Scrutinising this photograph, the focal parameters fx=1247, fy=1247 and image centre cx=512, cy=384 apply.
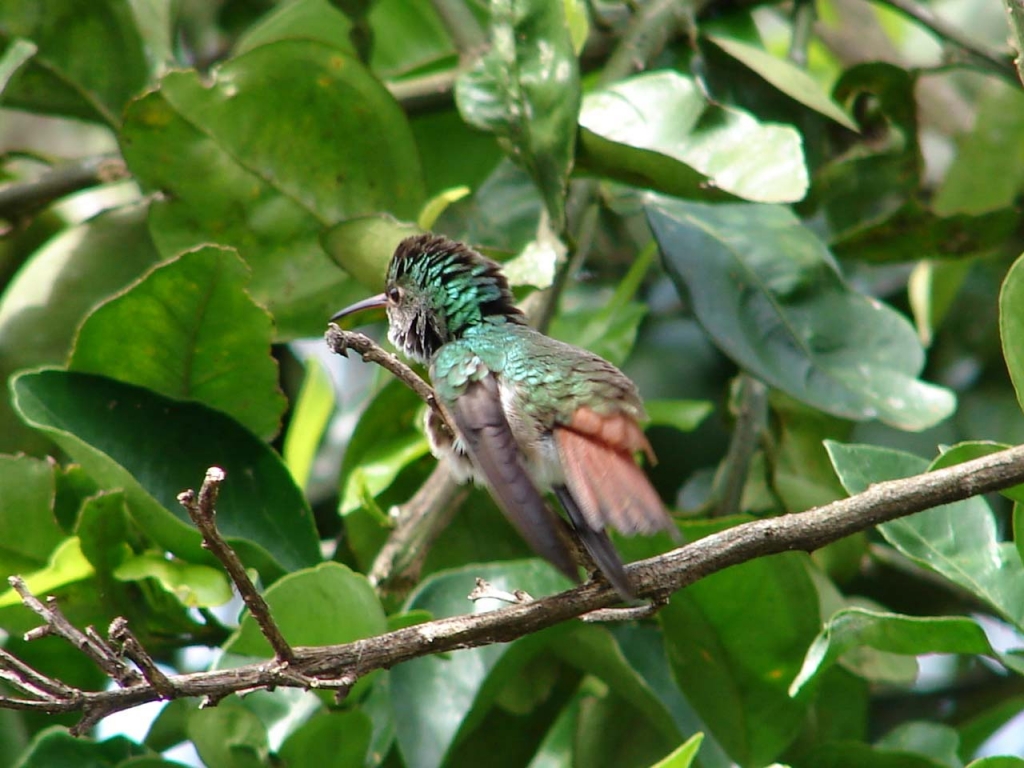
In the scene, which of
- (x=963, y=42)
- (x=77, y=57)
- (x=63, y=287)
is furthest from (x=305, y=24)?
(x=963, y=42)

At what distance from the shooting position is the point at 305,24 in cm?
273

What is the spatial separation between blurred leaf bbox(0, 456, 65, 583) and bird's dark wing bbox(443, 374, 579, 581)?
64cm

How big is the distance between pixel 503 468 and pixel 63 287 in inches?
47.5

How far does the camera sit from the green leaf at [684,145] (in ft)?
6.43

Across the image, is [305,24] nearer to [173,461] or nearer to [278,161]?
[278,161]

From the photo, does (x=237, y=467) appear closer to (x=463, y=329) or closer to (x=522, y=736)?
(x=463, y=329)

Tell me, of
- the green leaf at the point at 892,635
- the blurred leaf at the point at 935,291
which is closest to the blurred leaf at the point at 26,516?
the green leaf at the point at 892,635

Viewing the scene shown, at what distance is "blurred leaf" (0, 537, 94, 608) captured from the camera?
182 cm

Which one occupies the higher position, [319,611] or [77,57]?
[77,57]

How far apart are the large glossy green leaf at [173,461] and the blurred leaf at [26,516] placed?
0.09 m

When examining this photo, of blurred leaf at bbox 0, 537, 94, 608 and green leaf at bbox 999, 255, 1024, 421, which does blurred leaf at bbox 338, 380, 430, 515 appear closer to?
blurred leaf at bbox 0, 537, 94, 608

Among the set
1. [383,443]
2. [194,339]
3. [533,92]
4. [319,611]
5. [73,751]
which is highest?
[533,92]

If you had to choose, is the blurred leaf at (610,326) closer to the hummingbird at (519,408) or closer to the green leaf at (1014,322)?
the hummingbird at (519,408)

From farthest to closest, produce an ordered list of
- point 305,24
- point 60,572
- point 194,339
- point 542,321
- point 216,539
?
point 305,24, point 542,321, point 194,339, point 60,572, point 216,539
